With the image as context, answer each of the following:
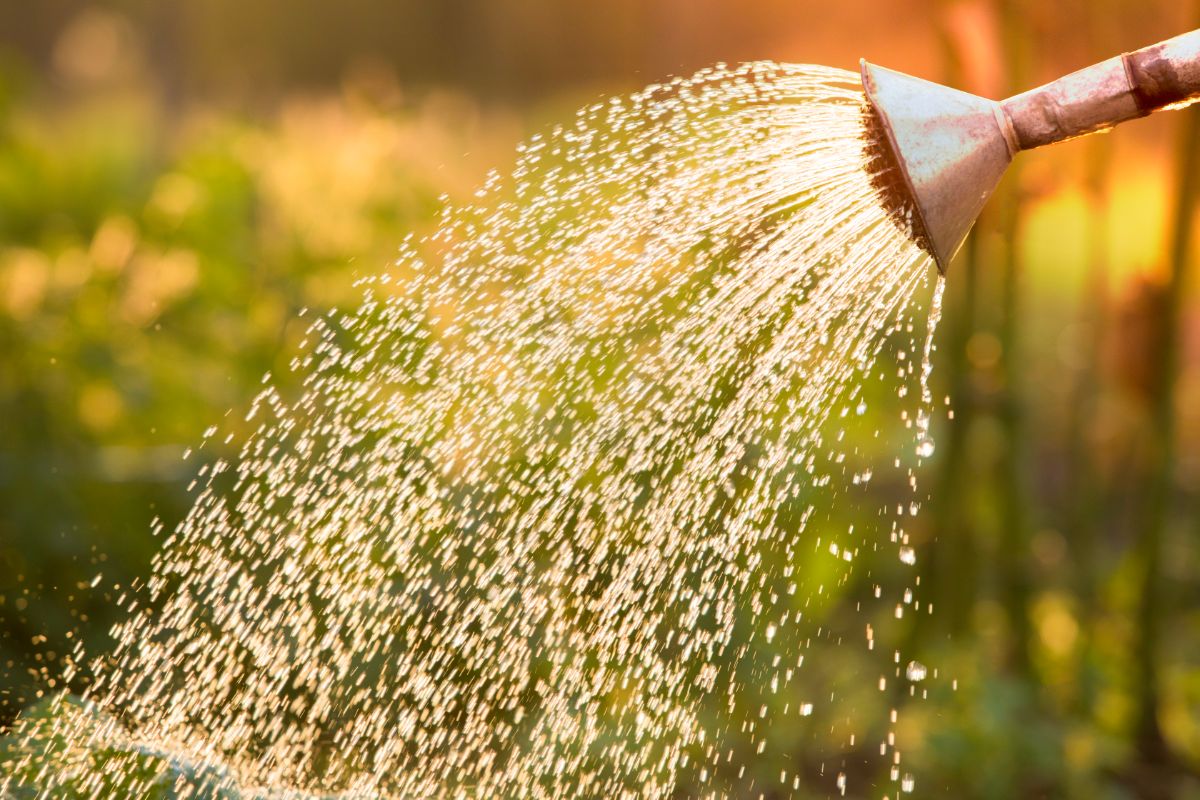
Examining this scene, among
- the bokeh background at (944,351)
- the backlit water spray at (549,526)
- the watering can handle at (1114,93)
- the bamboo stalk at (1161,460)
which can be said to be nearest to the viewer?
the watering can handle at (1114,93)

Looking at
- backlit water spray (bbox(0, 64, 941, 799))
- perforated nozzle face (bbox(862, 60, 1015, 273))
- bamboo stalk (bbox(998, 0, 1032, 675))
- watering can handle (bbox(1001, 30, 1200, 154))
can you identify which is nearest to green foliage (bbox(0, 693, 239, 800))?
backlit water spray (bbox(0, 64, 941, 799))

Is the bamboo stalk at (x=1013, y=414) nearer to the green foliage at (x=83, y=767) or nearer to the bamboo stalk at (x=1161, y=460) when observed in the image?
the bamboo stalk at (x=1161, y=460)

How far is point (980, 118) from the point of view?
1.39m

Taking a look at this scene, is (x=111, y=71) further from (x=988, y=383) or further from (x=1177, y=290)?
(x=1177, y=290)

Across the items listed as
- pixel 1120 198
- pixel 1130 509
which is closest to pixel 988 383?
pixel 1120 198

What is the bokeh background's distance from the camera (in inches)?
107

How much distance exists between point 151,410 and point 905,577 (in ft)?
6.33

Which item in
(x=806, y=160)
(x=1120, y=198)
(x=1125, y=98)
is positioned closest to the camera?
(x=1125, y=98)

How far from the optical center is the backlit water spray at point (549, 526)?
2299 mm

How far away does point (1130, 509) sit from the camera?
12.6 ft

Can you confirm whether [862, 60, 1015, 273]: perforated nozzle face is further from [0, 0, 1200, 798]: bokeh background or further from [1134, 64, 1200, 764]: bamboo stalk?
[1134, 64, 1200, 764]: bamboo stalk

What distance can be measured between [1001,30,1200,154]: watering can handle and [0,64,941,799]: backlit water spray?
0.75 metres

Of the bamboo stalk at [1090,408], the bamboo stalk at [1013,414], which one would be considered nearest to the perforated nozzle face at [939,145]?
the bamboo stalk at [1013,414]

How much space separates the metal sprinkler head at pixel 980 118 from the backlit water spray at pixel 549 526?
2.31 ft
